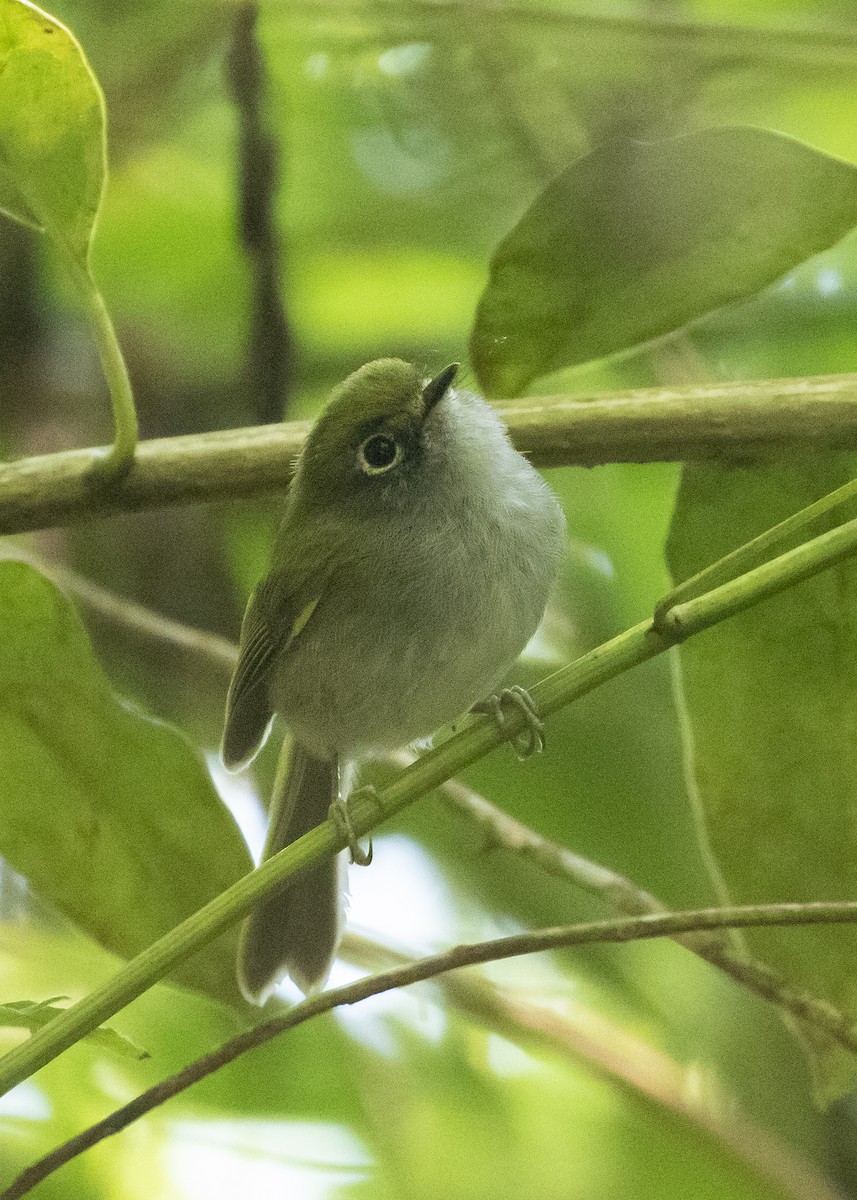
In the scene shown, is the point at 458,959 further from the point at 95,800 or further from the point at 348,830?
the point at 95,800

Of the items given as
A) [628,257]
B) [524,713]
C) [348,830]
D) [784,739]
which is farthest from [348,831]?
[628,257]

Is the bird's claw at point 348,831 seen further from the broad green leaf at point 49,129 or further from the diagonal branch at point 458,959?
the broad green leaf at point 49,129

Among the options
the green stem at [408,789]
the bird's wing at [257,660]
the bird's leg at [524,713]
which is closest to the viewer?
the green stem at [408,789]

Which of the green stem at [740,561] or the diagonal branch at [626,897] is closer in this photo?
the green stem at [740,561]

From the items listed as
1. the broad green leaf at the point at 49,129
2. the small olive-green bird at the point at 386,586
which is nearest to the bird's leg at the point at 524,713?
the small olive-green bird at the point at 386,586

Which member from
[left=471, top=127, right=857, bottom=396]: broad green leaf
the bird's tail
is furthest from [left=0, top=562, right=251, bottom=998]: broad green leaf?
[left=471, top=127, right=857, bottom=396]: broad green leaf

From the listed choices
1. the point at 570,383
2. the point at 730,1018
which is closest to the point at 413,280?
the point at 570,383

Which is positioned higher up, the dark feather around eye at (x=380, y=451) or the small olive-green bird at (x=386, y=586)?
the dark feather around eye at (x=380, y=451)
